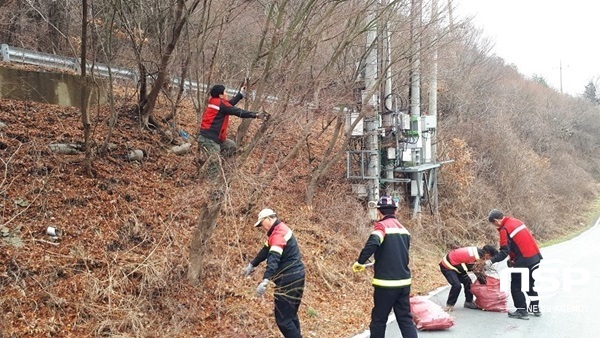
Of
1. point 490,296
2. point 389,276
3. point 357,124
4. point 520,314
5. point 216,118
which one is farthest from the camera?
point 357,124

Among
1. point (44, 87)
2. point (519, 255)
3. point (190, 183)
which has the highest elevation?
point (44, 87)

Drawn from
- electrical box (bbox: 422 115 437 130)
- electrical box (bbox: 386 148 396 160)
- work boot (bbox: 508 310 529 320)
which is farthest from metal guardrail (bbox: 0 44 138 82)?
work boot (bbox: 508 310 529 320)

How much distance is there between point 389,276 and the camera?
6445mm

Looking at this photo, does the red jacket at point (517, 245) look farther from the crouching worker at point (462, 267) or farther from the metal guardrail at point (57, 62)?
the metal guardrail at point (57, 62)

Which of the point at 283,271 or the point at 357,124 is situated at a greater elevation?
the point at 357,124

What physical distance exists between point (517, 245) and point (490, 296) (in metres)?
1.01

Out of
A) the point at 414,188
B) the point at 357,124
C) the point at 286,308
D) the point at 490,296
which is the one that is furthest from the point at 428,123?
the point at 286,308

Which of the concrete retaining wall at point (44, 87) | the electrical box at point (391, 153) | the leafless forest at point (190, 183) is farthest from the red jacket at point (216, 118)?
the electrical box at point (391, 153)

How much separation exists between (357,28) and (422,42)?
331cm

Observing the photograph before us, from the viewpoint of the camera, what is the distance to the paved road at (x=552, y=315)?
7.57 metres

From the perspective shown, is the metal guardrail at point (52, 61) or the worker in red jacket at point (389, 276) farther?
the metal guardrail at point (52, 61)

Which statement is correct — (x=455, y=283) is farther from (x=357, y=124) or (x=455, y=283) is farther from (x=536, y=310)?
(x=357, y=124)

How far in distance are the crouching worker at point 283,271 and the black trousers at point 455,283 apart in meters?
3.59

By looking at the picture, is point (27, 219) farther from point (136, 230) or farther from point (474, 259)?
point (474, 259)
